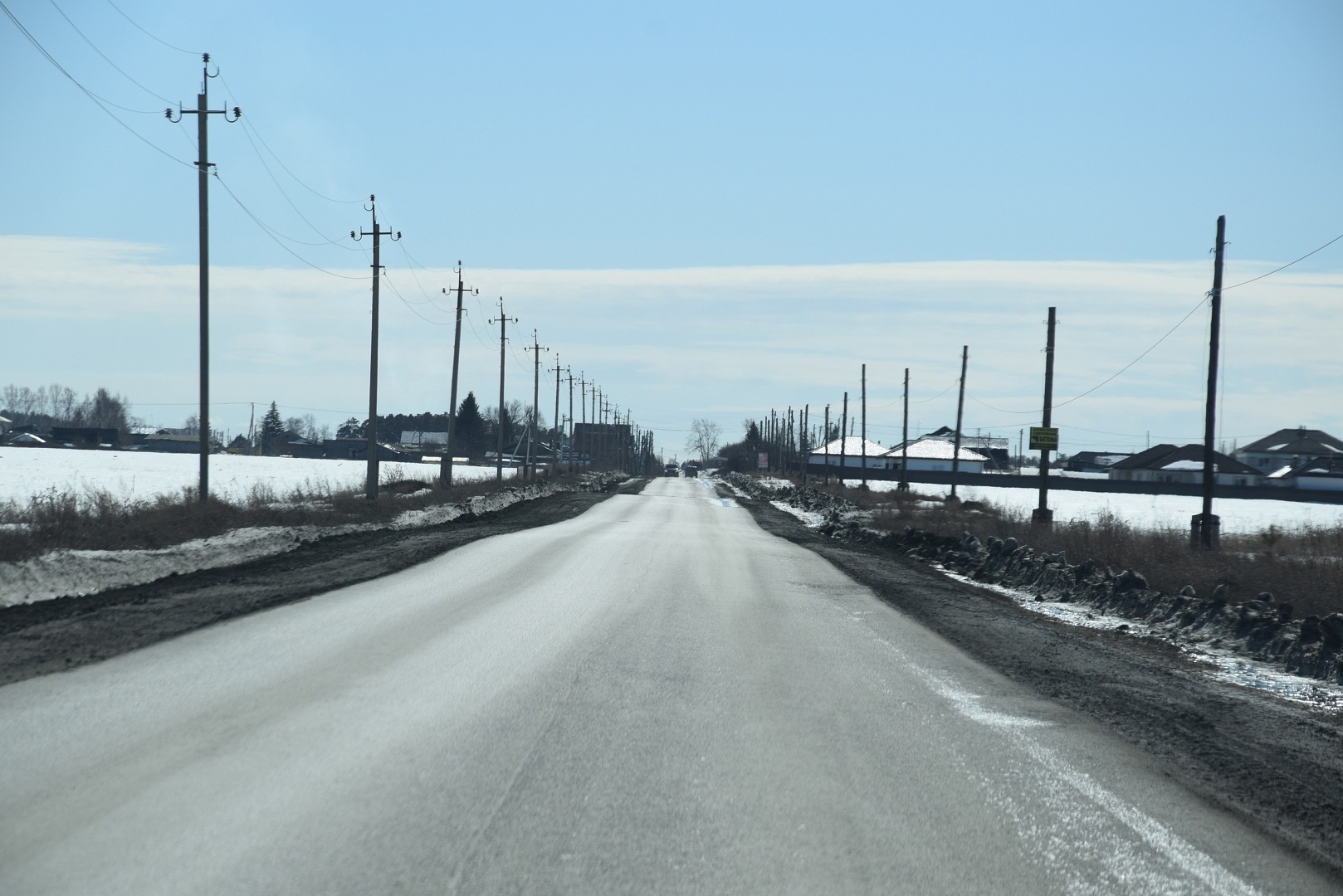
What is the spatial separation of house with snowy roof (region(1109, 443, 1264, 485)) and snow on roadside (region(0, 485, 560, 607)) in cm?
9591

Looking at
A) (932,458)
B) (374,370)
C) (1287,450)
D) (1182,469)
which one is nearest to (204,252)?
(374,370)

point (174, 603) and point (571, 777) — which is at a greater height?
point (571, 777)

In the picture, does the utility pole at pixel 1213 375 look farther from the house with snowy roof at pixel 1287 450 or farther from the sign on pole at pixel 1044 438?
the house with snowy roof at pixel 1287 450

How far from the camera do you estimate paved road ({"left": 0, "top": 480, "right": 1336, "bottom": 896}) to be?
505 centimetres

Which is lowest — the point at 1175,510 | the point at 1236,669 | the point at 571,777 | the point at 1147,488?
the point at 1147,488

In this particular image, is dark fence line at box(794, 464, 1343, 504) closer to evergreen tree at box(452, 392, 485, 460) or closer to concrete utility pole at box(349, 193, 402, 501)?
concrete utility pole at box(349, 193, 402, 501)

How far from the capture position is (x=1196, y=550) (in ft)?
77.0

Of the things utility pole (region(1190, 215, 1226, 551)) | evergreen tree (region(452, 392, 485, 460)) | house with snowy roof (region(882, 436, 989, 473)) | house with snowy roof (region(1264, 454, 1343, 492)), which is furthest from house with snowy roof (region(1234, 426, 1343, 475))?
utility pole (region(1190, 215, 1226, 551))

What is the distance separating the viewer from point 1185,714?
31.3 ft

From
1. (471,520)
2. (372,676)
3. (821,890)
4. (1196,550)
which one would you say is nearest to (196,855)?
(821,890)

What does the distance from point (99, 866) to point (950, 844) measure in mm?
3801

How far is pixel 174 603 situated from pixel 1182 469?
115125 millimetres

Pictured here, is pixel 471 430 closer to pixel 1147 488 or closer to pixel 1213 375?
pixel 1147 488

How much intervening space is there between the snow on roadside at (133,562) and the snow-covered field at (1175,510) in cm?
2441
